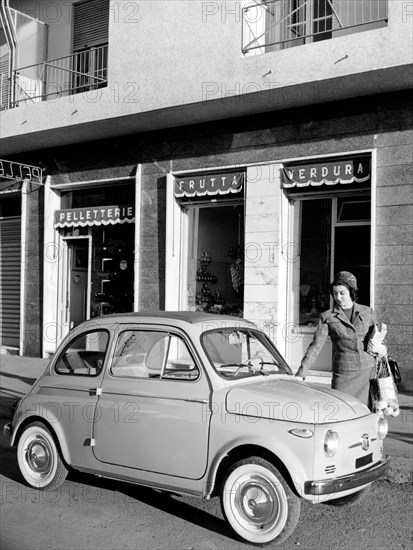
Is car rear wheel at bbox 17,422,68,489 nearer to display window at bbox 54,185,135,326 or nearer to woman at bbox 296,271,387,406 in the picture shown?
woman at bbox 296,271,387,406

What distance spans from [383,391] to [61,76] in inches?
464

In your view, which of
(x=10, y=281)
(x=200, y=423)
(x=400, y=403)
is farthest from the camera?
(x=10, y=281)

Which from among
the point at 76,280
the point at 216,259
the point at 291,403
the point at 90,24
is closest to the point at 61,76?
the point at 90,24

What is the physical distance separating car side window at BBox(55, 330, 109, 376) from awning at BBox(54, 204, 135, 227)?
24.8ft

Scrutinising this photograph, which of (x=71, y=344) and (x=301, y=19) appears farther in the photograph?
(x=301, y=19)

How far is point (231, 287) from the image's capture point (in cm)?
1205

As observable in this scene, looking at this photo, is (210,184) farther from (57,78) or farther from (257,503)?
(257,503)

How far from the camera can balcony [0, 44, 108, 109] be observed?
46.6 ft

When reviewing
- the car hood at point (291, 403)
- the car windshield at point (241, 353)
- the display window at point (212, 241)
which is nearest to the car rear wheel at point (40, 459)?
the car windshield at point (241, 353)

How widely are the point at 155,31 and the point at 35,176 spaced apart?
4630mm

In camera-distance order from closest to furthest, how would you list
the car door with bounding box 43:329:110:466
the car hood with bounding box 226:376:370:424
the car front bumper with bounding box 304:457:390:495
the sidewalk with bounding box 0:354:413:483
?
the car front bumper with bounding box 304:457:390:495 < the car hood with bounding box 226:376:370:424 < the car door with bounding box 43:329:110:466 < the sidewalk with bounding box 0:354:413:483

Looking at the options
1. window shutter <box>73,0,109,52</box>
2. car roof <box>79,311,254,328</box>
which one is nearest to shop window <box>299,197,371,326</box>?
car roof <box>79,311,254,328</box>

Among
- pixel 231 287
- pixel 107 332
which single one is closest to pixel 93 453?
pixel 107 332

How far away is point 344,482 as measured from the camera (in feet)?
14.5
